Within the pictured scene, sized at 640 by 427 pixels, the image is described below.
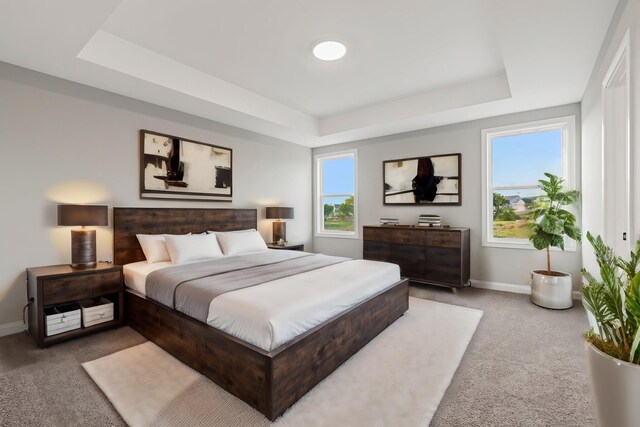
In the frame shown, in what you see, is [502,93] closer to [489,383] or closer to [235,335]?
[489,383]

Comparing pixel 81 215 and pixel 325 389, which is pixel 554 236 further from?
pixel 81 215

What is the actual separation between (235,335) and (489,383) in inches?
70.5

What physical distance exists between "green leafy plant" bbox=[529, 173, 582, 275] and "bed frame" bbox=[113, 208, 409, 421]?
1.81m

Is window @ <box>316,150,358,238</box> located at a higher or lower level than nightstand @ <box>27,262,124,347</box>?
higher

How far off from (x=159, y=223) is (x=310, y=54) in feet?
9.10

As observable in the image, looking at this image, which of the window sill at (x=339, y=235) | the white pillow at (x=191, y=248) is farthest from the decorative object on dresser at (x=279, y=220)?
the white pillow at (x=191, y=248)

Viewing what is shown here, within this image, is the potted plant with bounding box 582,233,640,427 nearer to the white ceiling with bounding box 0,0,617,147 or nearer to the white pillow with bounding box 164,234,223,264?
the white ceiling with bounding box 0,0,617,147

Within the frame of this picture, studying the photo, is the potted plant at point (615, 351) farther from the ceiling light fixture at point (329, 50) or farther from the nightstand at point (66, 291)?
the nightstand at point (66, 291)

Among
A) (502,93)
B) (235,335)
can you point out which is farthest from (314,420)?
(502,93)

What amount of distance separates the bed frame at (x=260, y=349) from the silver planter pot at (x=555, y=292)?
1716 millimetres

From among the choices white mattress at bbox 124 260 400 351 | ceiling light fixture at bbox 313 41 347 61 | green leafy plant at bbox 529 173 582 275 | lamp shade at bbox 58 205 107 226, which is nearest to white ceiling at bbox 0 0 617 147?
ceiling light fixture at bbox 313 41 347 61

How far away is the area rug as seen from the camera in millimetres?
1757

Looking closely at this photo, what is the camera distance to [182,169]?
13.6 feet

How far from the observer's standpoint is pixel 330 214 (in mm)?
6293
